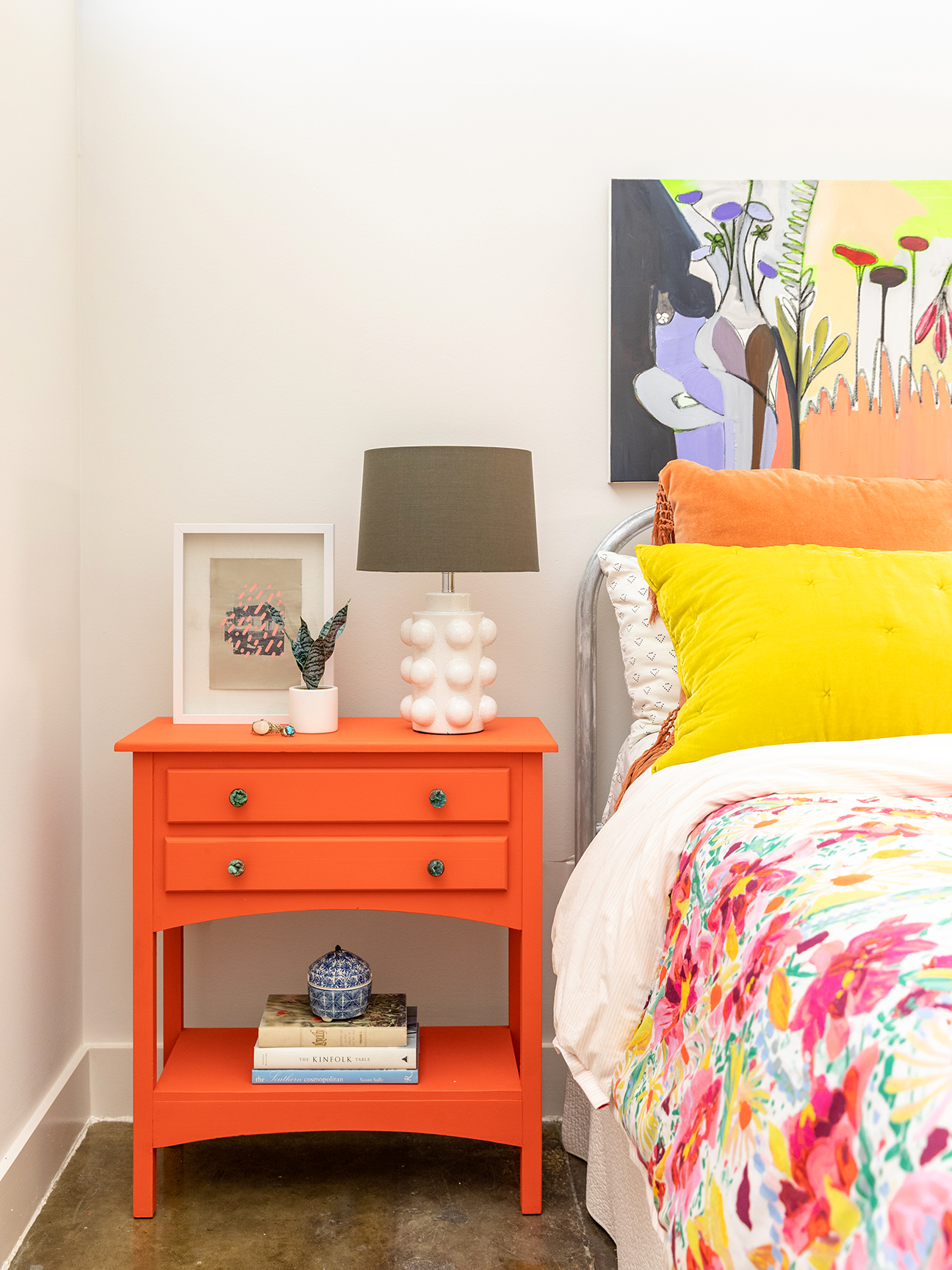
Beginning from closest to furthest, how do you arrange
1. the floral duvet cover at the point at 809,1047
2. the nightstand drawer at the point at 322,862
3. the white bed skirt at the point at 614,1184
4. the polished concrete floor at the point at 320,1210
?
the floral duvet cover at the point at 809,1047 < the white bed skirt at the point at 614,1184 < the polished concrete floor at the point at 320,1210 < the nightstand drawer at the point at 322,862

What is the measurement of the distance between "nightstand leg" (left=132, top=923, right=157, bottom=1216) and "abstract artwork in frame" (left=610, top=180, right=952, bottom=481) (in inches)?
50.4

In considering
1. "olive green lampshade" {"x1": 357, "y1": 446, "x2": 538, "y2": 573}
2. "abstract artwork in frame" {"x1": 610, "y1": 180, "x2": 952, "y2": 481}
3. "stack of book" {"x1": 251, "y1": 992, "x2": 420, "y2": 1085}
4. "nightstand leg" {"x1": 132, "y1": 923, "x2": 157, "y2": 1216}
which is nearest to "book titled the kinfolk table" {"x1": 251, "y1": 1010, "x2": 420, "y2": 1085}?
"stack of book" {"x1": 251, "y1": 992, "x2": 420, "y2": 1085}

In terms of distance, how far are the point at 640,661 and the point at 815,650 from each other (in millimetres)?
505

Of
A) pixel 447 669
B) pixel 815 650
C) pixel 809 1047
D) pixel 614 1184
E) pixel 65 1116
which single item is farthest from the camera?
pixel 65 1116

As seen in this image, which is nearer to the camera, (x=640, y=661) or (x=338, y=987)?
(x=338, y=987)

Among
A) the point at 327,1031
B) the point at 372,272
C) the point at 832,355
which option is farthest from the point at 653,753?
the point at 372,272

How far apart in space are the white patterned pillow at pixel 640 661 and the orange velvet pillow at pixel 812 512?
0.65 ft

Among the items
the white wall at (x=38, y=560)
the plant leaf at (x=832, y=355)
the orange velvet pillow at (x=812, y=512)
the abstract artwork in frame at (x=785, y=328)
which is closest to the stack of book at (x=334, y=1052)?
the white wall at (x=38, y=560)

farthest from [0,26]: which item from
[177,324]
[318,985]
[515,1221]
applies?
[515,1221]

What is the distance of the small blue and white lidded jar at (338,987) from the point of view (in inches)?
67.1

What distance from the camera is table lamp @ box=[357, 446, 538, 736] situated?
1.64 metres

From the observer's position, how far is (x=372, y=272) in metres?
2.01

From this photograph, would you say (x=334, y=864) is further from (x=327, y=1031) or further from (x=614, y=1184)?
(x=614, y=1184)

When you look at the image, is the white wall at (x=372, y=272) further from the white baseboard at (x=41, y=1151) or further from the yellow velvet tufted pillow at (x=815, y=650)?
the yellow velvet tufted pillow at (x=815, y=650)
